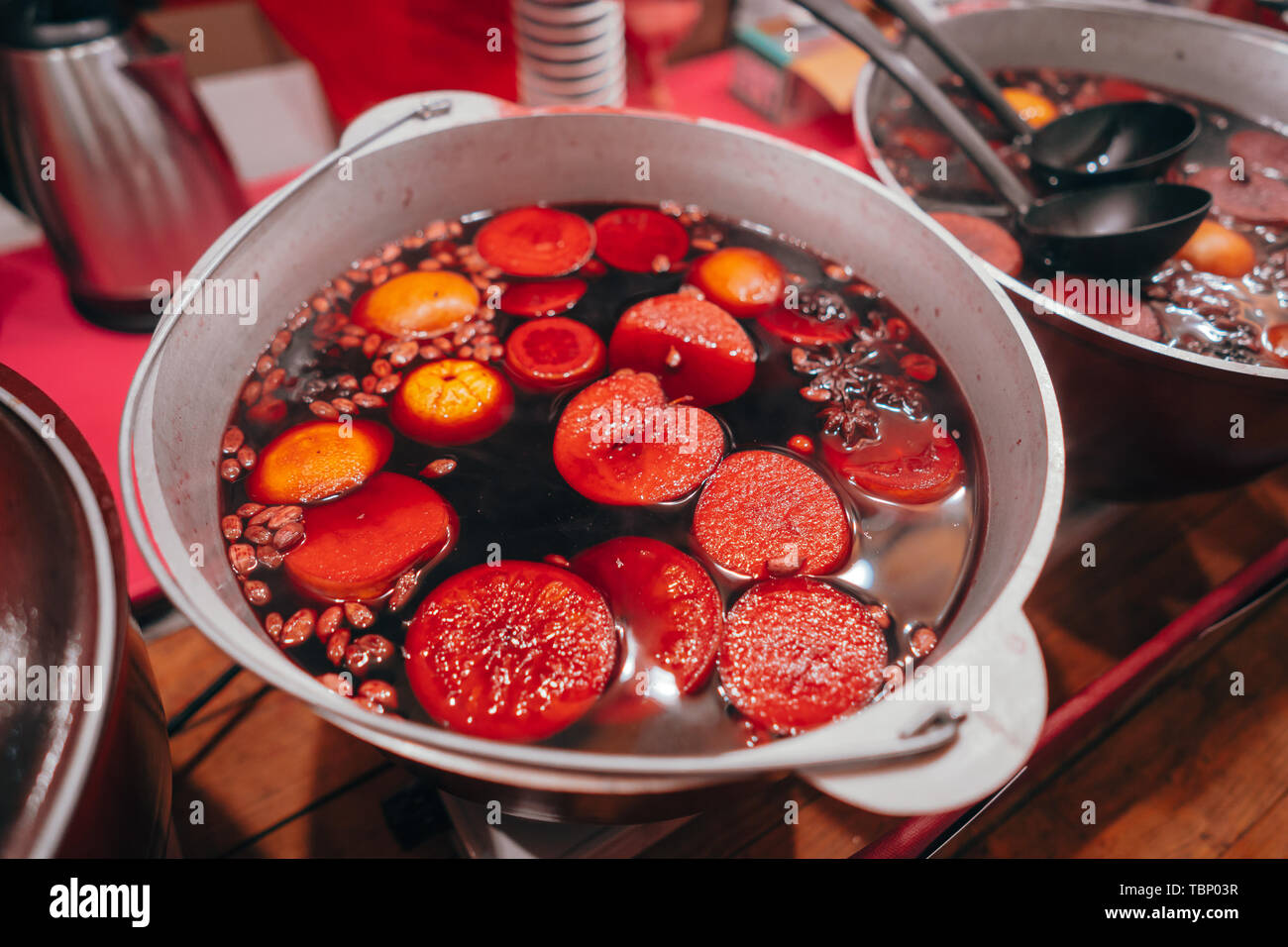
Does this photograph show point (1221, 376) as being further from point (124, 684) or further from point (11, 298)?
point (11, 298)

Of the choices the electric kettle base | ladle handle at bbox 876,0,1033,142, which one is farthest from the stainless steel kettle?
ladle handle at bbox 876,0,1033,142

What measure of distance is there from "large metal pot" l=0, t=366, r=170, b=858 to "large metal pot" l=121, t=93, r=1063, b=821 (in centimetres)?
5

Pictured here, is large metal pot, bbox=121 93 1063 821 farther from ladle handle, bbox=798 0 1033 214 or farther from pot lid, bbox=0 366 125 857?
ladle handle, bbox=798 0 1033 214

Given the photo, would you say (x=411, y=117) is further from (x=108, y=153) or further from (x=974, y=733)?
(x=974, y=733)

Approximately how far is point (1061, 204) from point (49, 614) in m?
1.68

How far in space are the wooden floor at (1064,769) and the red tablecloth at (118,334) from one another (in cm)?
33

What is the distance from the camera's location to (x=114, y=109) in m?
1.39

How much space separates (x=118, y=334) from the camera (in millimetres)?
1641

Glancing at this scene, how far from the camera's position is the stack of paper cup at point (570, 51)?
1.73m

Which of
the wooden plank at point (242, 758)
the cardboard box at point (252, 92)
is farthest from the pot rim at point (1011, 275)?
the cardboard box at point (252, 92)

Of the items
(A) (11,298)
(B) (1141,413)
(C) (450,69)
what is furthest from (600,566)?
(C) (450,69)

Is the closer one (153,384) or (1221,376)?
(153,384)
